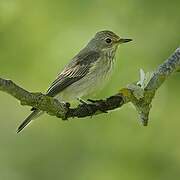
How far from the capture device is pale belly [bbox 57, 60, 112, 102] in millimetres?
7071

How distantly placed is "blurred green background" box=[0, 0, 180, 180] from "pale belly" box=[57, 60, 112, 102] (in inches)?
28.9

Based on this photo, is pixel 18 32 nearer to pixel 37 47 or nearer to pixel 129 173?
pixel 37 47

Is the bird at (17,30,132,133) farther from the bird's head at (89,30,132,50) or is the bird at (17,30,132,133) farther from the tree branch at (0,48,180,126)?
the tree branch at (0,48,180,126)

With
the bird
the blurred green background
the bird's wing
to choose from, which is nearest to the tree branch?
the bird

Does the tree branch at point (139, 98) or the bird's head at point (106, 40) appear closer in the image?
the tree branch at point (139, 98)

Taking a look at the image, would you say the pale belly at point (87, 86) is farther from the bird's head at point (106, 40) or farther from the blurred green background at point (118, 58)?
the blurred green background at point (118, 58)

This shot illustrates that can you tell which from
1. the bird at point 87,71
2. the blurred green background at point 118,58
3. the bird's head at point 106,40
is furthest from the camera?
the blurred green background at point 118,58

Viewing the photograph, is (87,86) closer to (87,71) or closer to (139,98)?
(87,71)

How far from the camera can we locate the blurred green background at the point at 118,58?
8.06m

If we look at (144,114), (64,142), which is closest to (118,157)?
(64,142)

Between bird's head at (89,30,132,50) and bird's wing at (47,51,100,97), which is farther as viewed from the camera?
bird's head at (89,30,132,50)

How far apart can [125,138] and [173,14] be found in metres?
1.50

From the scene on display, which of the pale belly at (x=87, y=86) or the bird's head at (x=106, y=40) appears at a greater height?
the bird's head at (x=106, y=40)

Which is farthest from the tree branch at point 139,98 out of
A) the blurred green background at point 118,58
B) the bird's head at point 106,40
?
the blurred green background at point 118,58
